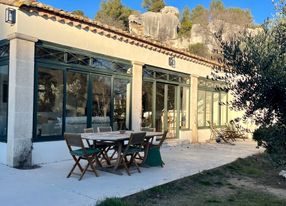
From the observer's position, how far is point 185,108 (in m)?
14.1

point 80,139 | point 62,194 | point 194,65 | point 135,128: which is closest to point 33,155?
point 80,139

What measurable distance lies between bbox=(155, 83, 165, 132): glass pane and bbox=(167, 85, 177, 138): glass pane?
1.46ft

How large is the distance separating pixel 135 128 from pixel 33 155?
4017 mm

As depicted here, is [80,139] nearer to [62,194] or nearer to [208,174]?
[62,194]

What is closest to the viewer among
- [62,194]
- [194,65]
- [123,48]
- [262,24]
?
[262,24]

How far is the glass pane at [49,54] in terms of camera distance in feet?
26.3

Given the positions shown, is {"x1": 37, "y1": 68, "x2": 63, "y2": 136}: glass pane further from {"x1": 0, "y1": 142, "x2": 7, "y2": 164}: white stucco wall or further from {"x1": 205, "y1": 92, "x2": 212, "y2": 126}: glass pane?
{"x1": 205, "y1": 92, "x2": 212, "y2": 126}: glass pane

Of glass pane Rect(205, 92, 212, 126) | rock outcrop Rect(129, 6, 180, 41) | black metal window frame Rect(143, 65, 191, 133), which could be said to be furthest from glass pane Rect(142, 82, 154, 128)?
rock outcrop Rect(129, 6, 180, 41)

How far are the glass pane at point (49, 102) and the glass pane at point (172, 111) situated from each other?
5.57 metres

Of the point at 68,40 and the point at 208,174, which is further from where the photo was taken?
the point at 68,40

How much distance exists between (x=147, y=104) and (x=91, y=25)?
394 cm

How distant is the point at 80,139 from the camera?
255 inches

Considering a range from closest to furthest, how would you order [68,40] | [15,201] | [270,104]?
[270,104], [15,201], [68,40]

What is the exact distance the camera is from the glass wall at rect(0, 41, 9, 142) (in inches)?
315
